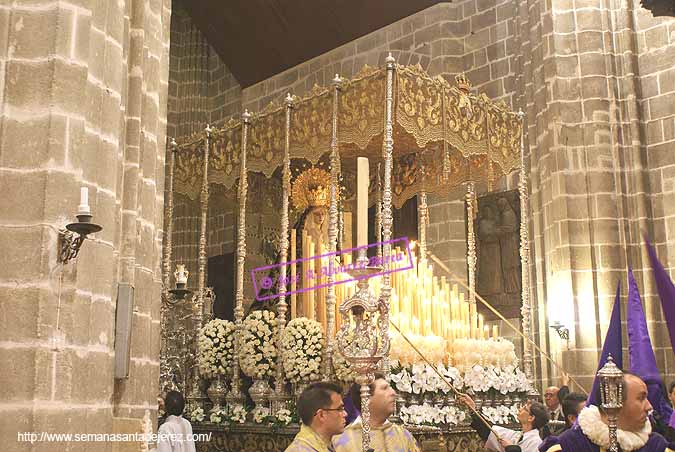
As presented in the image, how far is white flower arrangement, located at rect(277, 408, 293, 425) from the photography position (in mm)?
8898

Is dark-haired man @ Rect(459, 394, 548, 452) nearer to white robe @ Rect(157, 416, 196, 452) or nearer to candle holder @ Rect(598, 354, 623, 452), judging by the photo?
candle holder @ Rect(598, 354, 623, 452)

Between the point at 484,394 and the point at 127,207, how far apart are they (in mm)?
4749

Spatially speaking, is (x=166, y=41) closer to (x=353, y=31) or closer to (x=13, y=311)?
(x=13, y=311)

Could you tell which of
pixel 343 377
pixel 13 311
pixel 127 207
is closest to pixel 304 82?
pixel 343 377

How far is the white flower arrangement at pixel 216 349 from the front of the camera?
977 cm

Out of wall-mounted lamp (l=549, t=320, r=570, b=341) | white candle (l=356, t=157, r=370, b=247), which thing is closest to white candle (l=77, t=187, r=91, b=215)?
white candle (l=356, t=157, r=370, b=247)

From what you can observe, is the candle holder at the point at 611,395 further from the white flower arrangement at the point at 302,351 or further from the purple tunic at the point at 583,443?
the white flower arrangement at the point at 302,351

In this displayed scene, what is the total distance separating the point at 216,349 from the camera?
9789 mm

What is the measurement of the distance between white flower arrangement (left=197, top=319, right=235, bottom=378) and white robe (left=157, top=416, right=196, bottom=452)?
8.80ft

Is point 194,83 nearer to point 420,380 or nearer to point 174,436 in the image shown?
point 420,380

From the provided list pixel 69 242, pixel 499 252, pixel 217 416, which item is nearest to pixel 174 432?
pixel 69 242

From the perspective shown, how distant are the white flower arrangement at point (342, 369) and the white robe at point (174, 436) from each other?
214 centimetres

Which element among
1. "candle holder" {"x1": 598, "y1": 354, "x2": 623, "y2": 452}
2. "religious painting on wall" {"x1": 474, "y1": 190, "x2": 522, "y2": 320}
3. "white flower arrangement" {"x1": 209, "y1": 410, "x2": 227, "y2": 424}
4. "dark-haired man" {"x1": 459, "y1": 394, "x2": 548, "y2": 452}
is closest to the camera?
"candle holder" {"x1": 598, "y1": 354, "x2": 623, "y2": 452}

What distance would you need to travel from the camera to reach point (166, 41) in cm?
714
